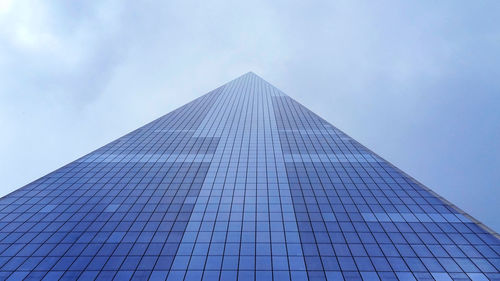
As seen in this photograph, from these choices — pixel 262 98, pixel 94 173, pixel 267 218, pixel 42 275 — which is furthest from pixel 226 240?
pixel 262 98

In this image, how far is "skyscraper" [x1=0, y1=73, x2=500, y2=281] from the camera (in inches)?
1055

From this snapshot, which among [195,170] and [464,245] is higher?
[195,170]

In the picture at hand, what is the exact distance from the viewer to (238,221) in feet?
109

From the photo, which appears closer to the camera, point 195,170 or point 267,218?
point 267,218

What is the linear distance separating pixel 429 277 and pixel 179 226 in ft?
84.1

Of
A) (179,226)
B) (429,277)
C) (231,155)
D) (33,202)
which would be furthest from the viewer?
(231,155)

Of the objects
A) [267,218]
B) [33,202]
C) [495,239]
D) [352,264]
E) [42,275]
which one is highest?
[33,202]

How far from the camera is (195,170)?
45938 mm

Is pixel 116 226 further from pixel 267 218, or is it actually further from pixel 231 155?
pixel 231 155

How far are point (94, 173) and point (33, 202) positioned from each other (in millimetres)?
8935

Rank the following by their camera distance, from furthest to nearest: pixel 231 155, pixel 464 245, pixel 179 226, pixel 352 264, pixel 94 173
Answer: pixel 231 155 → pixel 94 173 → pixel 179 226 → pixel 464 245 → pixel 352 264

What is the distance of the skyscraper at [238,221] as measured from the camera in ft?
87.9

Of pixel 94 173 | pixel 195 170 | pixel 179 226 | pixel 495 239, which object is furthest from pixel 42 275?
pixel 495 239

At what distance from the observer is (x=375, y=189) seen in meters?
39.4
